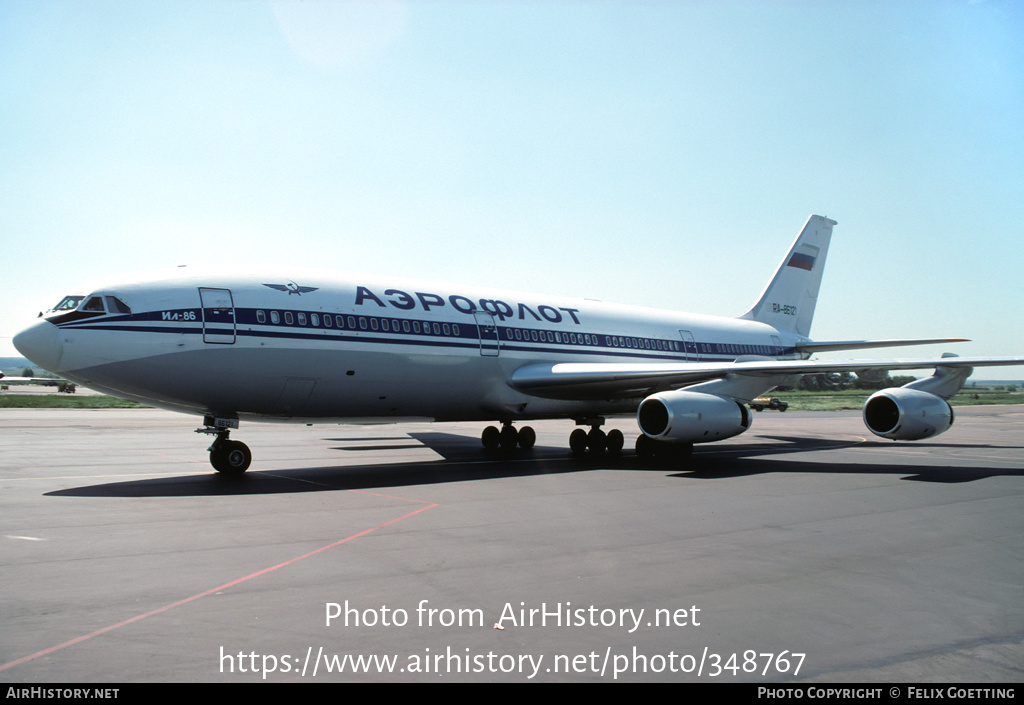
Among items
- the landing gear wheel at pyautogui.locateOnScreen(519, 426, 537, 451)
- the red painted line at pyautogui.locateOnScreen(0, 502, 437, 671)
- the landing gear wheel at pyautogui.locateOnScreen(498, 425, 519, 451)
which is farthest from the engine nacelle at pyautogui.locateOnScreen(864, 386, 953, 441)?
the red painted line at pyautogui.locateOnScreen(0, 502, 437, 671)

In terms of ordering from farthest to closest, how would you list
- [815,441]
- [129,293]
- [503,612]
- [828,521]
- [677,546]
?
[815,441] < [129,293] < [828,521] < [677,546] < [503,612]

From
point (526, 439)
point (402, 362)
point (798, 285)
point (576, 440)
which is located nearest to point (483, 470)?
point (402, 362)

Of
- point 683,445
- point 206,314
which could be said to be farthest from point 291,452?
point 683,445

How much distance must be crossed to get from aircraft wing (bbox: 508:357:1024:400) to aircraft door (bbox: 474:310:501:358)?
3.00 feet

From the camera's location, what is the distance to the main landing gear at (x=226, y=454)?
542 inches

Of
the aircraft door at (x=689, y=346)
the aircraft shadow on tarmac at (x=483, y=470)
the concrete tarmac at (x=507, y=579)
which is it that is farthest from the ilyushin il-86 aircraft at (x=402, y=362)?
the concrete tarmac at (x=507, y=579)

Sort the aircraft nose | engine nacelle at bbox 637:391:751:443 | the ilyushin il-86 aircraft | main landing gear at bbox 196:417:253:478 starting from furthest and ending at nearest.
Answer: engine nacelle at bbox 637:391:751:443, main landing gear at bbox 196:417:253:478, the ilyushin il-86 aircraft, the aircraft nose

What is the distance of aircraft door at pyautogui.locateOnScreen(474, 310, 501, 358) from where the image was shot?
56.1 ft

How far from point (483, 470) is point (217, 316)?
21.0 ft

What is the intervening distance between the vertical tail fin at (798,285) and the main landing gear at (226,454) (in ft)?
66.2

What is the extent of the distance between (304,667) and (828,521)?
295 inches

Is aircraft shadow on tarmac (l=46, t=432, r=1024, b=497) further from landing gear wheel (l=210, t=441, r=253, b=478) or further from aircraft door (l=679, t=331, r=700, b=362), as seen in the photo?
aircraft door (l=679, t=331, r=700, b=362)
